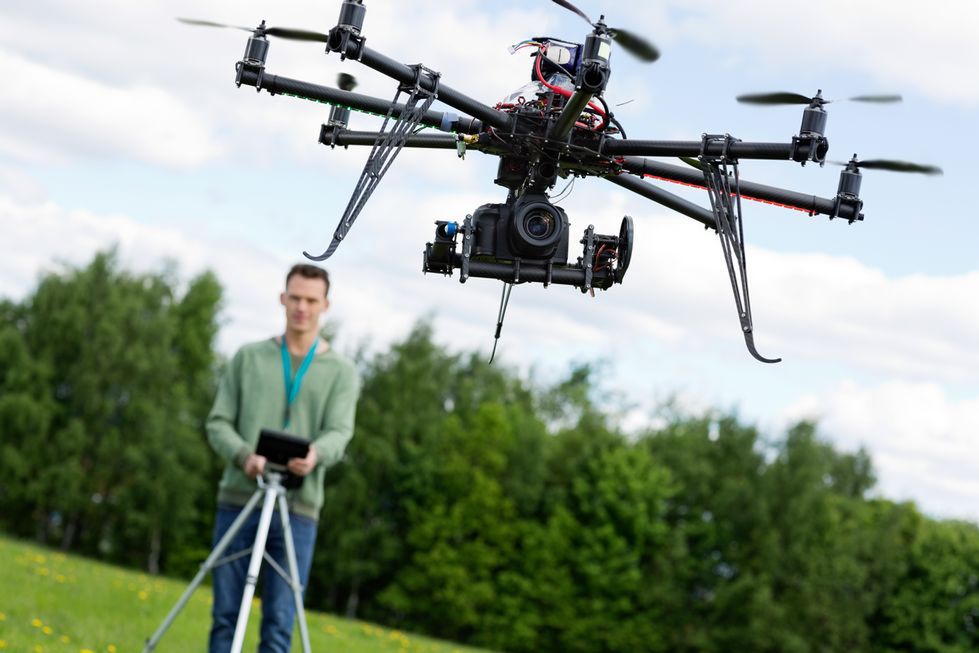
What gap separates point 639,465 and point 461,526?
24.1 feet

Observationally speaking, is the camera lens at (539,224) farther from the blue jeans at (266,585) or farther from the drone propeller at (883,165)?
the blue jeans at (266,585)

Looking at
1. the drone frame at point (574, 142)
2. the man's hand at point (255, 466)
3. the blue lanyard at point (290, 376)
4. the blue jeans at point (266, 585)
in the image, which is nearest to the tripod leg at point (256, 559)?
the man's hand at point (255, 466)

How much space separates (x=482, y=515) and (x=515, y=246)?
46.6m

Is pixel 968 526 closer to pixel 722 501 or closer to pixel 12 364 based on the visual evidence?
pixel 722 501

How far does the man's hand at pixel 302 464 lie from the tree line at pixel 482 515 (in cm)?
4277

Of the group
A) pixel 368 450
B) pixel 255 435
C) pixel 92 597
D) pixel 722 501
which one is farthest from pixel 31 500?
pixel 255 435

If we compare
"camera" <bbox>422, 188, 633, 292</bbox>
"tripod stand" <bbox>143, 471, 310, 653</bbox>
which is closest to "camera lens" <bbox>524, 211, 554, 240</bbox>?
"camera" <bbox>422, 188, 633, 292</bbox>

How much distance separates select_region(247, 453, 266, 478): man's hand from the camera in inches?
285

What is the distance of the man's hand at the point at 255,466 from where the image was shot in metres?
7.24

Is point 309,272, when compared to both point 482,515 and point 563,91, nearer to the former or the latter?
point 563,91

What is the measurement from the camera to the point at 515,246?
5.07 m

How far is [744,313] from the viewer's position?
489 centimetres

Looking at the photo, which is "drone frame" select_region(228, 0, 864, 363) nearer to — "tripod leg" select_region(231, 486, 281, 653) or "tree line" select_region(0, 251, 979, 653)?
"tripod leg" select_region(231, 486, 281, 653)

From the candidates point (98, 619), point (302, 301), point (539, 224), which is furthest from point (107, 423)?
point (539, 224)
